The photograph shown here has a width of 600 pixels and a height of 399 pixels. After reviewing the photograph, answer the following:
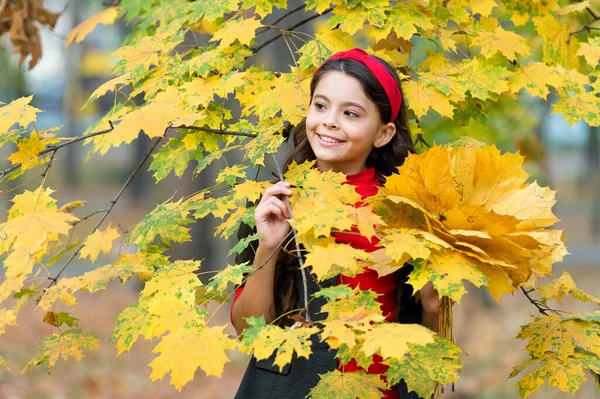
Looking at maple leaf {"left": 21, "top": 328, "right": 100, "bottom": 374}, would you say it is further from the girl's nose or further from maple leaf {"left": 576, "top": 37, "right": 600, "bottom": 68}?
maple leaf {"left": 576, "top": 37, "right": 600, "bottom": 68}

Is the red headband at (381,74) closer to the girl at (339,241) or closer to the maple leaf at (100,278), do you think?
the girl at (339,241)

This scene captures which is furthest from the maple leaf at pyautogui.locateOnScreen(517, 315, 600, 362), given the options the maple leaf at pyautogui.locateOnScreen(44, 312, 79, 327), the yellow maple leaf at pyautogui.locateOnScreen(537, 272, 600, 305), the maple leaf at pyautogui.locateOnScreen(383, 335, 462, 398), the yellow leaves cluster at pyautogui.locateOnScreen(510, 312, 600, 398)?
the maple leaf at pyautogui.locateOnScreen(44, 312, 79, 327)

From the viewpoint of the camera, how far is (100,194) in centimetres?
2644

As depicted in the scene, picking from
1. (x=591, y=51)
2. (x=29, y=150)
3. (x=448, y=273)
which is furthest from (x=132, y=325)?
(x=591, y=51)

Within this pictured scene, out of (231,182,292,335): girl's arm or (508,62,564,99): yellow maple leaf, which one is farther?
(508,62,564,99): yellow maple leaf

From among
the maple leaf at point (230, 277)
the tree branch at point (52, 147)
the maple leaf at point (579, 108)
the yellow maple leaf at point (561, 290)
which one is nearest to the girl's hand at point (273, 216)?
the maple leaf at point (230, 277)

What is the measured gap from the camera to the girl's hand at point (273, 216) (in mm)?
1941

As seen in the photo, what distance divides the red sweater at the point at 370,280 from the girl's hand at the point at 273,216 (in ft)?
0.62

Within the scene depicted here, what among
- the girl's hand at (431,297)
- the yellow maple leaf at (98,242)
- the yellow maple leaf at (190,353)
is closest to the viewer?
the yellow maple leaf at (190,353)

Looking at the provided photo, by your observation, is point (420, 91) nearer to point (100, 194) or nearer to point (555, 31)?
point (555, 31)

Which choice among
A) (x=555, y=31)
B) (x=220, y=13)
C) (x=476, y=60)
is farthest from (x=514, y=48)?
(x=220, y=13)

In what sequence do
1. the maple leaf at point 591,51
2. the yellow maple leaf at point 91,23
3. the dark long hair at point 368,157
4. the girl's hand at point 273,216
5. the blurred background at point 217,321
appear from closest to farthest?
the girl's hand at point 273,216 < the dark long hair at point 368,157 < the maple leaf at point 591,51 < the yellow maple leaf at point 91,23 < the blurred background at point 217,321

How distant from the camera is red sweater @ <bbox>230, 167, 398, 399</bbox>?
210cm

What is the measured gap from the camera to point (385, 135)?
2258mm
